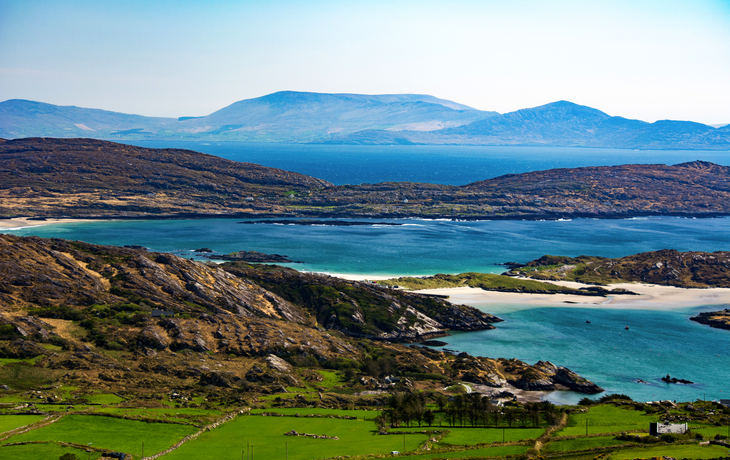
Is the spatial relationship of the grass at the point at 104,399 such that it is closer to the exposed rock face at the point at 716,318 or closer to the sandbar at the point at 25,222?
the exposed rock face at the point at 716,318

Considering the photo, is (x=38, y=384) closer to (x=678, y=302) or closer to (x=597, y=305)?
(x=597, y=305)

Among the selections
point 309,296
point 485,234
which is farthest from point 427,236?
point 309,296

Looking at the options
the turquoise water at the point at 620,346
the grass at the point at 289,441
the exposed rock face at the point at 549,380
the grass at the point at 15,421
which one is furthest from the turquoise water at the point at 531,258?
the grass at the point at 15,421

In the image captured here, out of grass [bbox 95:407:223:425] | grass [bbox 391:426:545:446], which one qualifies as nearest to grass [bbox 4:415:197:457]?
grass [bbox 95:407:223:425]

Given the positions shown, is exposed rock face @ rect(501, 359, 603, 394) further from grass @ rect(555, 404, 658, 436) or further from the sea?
grass @ rect(555, 404, 658, 436)

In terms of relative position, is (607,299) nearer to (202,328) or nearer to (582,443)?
(582,443)

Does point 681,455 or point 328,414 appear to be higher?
point 681,455
